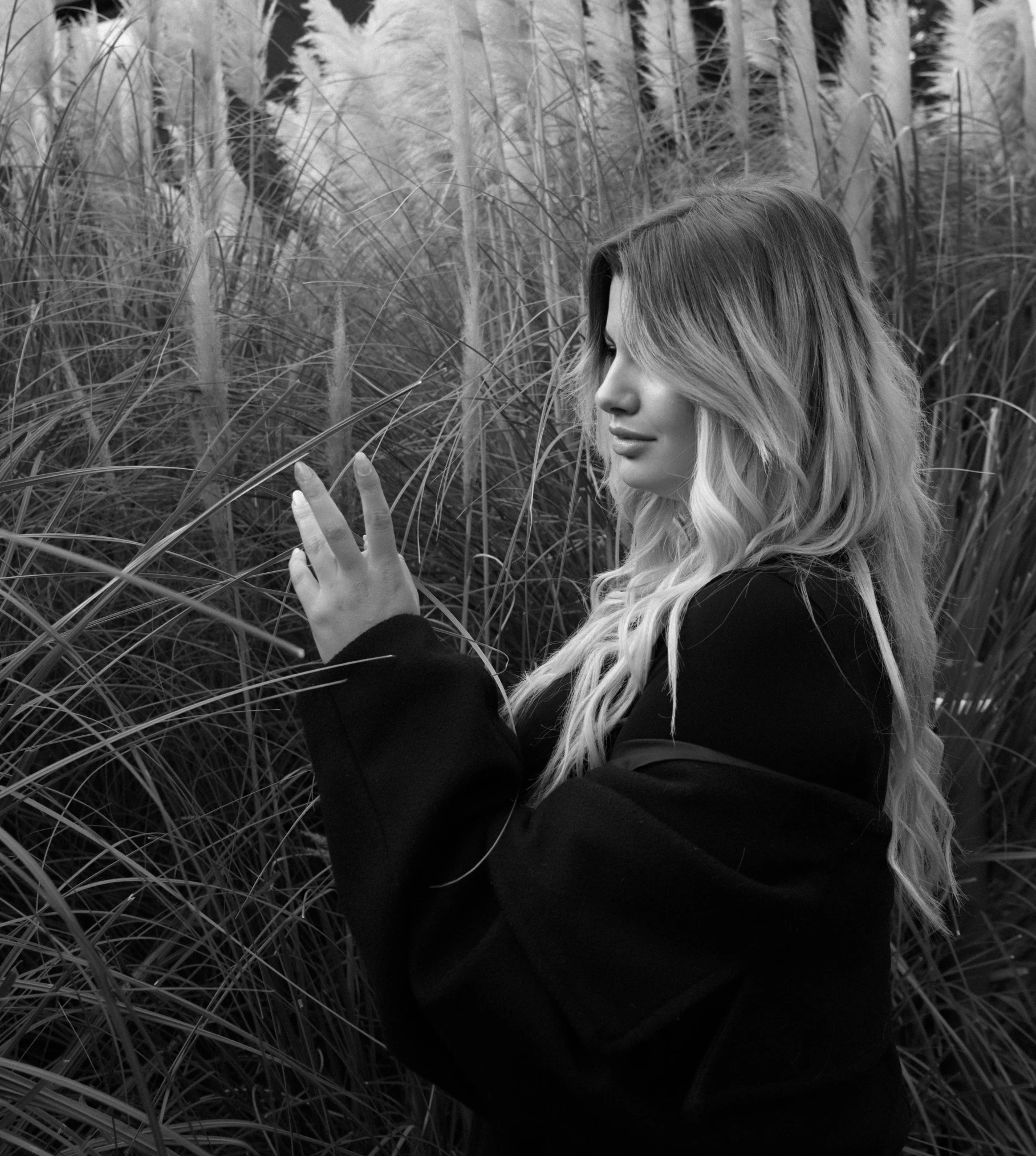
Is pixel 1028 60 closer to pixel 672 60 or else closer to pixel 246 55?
pixel 672 60

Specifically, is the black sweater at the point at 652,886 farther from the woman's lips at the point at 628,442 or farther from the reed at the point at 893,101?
the reed at the point at 893,101

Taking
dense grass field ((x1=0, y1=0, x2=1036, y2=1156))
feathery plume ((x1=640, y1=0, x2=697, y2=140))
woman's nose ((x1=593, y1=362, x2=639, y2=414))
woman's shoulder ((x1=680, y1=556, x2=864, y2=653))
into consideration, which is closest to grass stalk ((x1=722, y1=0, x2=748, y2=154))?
dense grass field ((x1=0, y1=0, x2=1036, y2=1156))

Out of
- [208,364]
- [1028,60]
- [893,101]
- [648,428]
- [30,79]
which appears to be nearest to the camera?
[648,428]

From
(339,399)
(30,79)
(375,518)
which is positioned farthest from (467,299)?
(30,79)

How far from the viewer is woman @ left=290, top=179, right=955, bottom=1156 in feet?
4.32

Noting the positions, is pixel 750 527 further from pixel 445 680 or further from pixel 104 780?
pixel 104 780

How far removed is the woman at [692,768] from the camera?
132 centimetres

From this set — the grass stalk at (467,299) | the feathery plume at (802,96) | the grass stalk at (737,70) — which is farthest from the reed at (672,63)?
the grass stalk at (467,299)

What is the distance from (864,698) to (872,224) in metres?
2.90

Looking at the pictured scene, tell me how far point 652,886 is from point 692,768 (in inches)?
4.9

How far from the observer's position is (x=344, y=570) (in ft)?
4.78

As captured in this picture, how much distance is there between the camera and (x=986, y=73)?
16.7 feet

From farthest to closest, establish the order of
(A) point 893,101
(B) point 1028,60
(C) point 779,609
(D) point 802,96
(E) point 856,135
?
(B) point 1028,60
(A) point 893,101
(D) point 802,96
(E) point 856,135
(C) point 779,609

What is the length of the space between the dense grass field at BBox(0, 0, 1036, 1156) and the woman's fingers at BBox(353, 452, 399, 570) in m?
0.19
